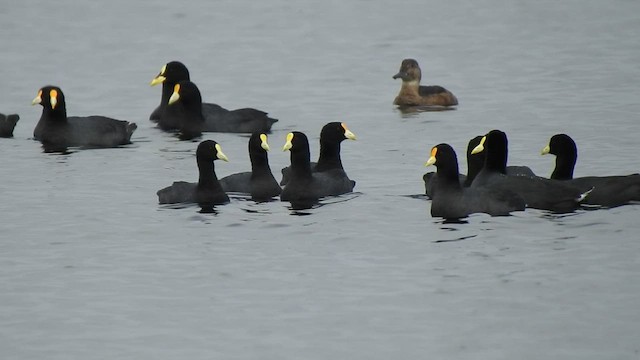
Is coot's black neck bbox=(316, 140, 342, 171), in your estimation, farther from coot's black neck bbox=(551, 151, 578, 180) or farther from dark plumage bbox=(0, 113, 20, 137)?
dark plumage bbox=(0, 113, 20, 137)

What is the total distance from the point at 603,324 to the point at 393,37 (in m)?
28.0

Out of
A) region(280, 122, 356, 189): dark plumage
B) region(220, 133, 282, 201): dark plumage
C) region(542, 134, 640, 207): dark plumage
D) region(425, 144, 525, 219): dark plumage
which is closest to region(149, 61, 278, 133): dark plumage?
region(280, 122, 356, 189): dark plumage

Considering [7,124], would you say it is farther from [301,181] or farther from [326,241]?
[326,241]

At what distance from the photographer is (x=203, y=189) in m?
19.7

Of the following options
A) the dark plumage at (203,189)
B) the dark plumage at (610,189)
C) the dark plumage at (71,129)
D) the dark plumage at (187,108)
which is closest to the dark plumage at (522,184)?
the dark plumage at (610,189)

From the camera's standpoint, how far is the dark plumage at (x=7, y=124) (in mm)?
26156

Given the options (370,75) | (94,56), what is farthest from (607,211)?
(94,56)

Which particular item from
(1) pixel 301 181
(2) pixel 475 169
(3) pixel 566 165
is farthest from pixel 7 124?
(3) pixel 566 165

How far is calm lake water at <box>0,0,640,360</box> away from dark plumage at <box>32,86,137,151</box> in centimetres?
41

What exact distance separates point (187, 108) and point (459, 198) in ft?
31.0

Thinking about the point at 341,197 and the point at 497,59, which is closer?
the point at 341,197

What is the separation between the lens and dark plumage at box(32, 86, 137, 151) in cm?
2536

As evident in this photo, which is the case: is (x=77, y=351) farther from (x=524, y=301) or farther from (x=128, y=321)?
(x=524, y=301)

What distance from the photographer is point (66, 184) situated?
21625 mm
